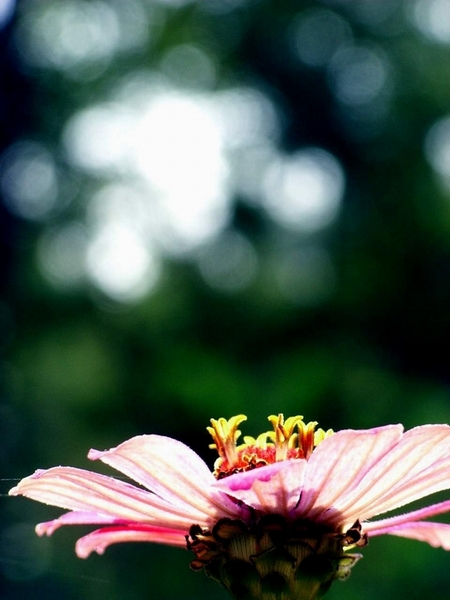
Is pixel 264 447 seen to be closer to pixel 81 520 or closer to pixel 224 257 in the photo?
pixel 81 520

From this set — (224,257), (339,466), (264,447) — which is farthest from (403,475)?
(224,257)

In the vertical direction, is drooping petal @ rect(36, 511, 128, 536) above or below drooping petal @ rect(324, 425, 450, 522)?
below

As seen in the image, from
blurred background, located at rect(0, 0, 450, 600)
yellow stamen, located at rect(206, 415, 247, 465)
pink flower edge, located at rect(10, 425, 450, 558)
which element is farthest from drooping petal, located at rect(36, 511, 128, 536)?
blurred background, located at rect(0, 0, 450, 600)

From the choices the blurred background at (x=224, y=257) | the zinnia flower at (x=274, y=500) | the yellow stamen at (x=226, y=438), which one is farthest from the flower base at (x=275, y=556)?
the blurred background at (x=224, y=257)

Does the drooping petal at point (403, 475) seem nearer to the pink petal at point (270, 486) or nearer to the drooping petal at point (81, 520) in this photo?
the pink petal at point (270, 486)

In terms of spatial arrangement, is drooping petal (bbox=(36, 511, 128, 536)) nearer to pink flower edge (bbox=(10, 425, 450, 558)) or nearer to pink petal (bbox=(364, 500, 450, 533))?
pink flower edge (bbox=(10, 425, 450, 558))

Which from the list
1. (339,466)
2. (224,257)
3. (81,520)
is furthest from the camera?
(224,257)

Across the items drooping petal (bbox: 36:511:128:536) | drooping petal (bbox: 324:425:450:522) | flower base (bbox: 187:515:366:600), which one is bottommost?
flower base (bbox: 187:515:366:600)

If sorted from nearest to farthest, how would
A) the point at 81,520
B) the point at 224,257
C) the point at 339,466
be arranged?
the point at 339,466 < the point at 81,520 < the point at 224,257

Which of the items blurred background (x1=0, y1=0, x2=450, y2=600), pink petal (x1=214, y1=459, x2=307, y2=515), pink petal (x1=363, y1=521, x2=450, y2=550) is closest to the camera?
pink petal (x1=214, y1=459, x2=307, y2=515)
